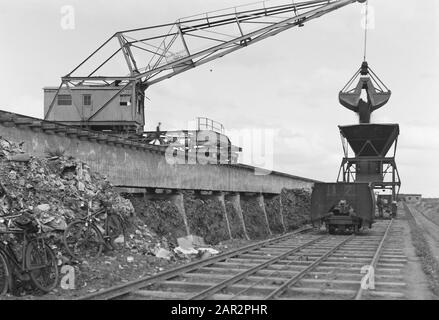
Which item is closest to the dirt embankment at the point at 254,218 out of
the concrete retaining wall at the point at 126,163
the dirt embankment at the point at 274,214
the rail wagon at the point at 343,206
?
the dirt embankment at the point at 274,214

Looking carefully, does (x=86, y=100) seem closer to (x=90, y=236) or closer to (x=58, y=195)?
(x=58, y=195)

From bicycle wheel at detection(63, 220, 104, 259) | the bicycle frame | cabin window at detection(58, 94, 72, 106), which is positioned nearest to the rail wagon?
bicycle wheel at detection(63, 220, 104, 259)

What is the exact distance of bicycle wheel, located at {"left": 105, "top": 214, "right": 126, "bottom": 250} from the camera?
35.0 ft

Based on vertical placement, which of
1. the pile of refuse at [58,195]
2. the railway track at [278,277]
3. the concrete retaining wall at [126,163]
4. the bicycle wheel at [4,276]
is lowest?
the railway track at [278,277]

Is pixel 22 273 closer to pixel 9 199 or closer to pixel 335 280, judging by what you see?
pixel 9 199

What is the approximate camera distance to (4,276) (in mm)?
7266

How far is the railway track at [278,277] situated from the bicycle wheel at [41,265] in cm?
93

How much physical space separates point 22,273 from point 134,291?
69.6 inches

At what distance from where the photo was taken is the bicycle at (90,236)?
9555 mm

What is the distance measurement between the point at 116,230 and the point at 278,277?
3.83 meters

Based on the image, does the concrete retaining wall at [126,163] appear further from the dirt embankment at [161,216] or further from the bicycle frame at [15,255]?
the bicycle frame at [15,255]
